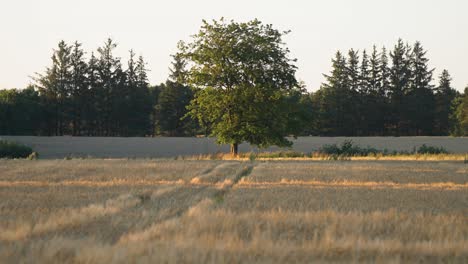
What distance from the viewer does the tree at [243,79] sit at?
40219mm

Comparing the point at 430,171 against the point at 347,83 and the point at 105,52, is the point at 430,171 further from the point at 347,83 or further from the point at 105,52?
the point at 105,52

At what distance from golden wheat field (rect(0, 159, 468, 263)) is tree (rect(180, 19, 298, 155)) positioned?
1961 centimetres

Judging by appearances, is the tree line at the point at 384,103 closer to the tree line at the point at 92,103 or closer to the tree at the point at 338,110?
the tree at the point at 338,110

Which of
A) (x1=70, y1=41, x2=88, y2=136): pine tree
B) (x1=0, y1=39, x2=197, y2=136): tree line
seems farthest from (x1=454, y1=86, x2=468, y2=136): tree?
(x1=70, y1=41, x2=88, y2=136): pine tree

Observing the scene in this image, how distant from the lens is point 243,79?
41438mm

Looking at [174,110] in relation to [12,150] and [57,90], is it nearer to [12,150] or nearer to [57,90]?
[57,90]

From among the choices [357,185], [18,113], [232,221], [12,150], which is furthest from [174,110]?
[232,221]

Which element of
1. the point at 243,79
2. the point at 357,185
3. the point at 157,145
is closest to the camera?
the point at 357,185

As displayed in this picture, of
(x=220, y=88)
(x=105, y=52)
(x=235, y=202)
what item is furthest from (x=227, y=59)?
(x=105, y=52)

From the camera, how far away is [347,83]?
82.6m

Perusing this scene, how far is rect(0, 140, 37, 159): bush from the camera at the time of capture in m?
45.1

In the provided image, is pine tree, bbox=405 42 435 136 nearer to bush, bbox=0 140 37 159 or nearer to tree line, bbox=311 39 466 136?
tree line, bbox=311 39 466 136

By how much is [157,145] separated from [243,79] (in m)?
24.1

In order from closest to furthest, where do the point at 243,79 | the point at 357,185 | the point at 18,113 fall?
the point at 357,185 < the point at 243,79 < the point at 18,113
